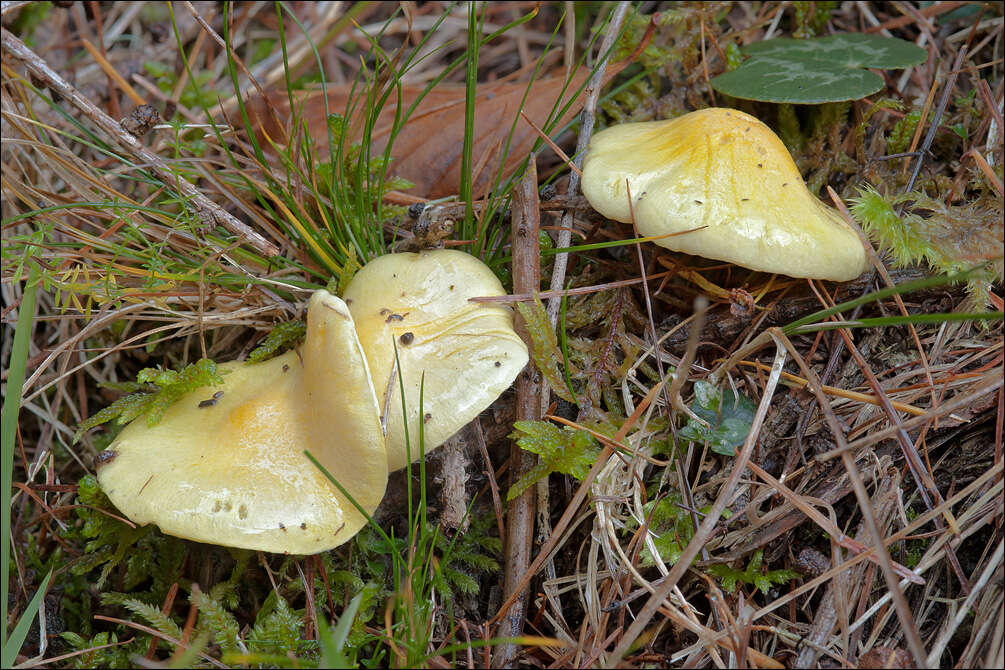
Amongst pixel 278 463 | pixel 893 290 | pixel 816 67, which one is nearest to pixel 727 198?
pixel 893 290

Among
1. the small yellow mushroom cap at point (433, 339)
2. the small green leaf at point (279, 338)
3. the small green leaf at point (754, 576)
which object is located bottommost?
the small green leaf at point (754, 576)

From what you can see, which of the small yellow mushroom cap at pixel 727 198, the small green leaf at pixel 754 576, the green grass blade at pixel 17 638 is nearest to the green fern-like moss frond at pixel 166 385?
the green grass blade at pixel 17 638

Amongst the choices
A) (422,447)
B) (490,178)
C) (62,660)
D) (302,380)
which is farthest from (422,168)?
(62,660)

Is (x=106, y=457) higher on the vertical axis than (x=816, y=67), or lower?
lower

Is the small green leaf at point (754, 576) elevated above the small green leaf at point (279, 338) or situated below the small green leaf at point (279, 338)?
below

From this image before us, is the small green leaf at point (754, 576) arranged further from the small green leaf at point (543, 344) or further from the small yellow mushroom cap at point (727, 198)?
the small yellow mushroom cap at point (727, 198)

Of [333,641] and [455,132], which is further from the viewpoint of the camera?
[455,132]

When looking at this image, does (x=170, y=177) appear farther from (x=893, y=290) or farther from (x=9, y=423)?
(x=893, y=290)

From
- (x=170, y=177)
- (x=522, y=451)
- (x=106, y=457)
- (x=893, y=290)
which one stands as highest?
(x=170, y=177)
